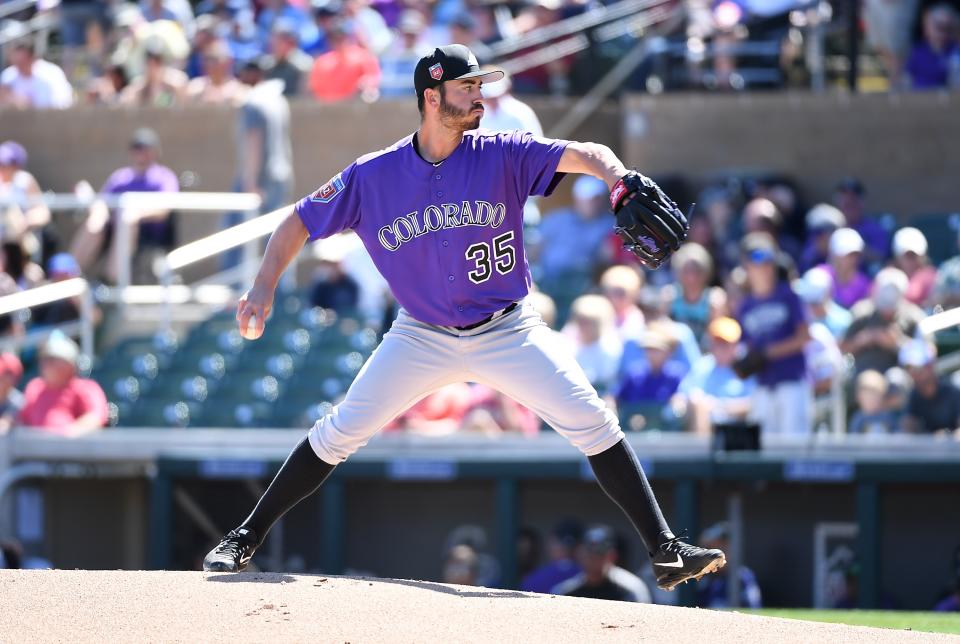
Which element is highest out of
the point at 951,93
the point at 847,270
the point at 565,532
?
the point at 951,93

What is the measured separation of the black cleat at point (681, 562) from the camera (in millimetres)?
4961

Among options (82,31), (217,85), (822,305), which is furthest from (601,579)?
(82,31)

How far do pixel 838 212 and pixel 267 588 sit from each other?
6.58 metres

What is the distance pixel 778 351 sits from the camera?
8.58 metres

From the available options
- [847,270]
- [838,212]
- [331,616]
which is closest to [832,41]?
[838,212]

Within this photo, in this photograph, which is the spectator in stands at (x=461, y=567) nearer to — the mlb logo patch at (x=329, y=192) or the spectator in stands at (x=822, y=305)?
the spectator in stands at (x=822, y=305)

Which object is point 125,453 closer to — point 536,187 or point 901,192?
point 536,187

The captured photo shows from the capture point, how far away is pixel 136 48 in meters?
14.2

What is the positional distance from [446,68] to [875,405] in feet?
14.1

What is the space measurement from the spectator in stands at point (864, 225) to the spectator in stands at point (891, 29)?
167cm

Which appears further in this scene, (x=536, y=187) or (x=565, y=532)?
(x=565, y=532)

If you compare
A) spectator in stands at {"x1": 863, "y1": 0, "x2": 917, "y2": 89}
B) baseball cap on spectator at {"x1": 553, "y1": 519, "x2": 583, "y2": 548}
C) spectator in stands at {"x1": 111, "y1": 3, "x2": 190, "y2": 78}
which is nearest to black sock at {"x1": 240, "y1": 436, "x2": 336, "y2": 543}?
baseball cap on spectator at {"x1": 553, "y1": 519, "x2": 583, "y2": 548}

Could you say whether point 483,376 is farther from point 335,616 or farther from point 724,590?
point 724,590

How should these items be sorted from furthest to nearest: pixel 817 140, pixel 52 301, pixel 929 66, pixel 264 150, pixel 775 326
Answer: pixel 817 140 → pixel 929 66 → pixel 264 150 → pixel 52 301 → pixel 775 326
